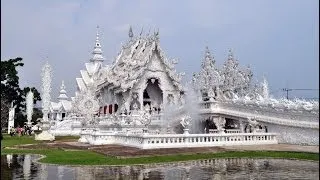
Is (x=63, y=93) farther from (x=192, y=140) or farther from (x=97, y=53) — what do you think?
(x=192, y=140)

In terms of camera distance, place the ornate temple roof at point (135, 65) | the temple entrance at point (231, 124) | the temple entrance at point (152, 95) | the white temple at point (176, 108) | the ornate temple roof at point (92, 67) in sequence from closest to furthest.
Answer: the white temple at point (176, 108) < the temple entrance at point (231, 124) < the ornate temple roof at point (135, 65) < the temple entrance at point (152, 95) < the ornate temple roof at point (92, 67)

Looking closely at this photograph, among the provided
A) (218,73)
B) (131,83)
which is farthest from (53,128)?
(218,73)

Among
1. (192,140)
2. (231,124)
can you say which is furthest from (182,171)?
(231,124)

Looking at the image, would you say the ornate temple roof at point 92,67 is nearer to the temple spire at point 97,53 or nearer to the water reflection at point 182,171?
the temple spire at point 97,53

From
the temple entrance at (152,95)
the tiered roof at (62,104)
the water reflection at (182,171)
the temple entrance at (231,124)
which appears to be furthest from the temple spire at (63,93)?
the water reflection at (182,171)

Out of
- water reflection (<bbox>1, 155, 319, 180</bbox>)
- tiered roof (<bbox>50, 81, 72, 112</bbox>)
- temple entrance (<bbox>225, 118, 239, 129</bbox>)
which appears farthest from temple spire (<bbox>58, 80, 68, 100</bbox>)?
water reflection (<bbox>1, 155, 319, 180</bbox>)

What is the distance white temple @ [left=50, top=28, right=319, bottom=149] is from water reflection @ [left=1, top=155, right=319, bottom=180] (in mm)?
2015

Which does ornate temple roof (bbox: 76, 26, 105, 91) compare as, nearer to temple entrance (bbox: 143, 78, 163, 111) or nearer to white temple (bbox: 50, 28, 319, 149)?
white temple (bbox: 50, 28, 319, 149)

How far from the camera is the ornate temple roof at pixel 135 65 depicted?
4316 cm

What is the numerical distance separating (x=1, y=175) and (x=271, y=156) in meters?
10.5

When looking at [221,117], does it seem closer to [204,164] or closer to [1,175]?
[204,164]

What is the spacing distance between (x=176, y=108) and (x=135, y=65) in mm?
10906

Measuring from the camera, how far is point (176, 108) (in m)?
34.0

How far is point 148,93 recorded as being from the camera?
48344 millimetres
